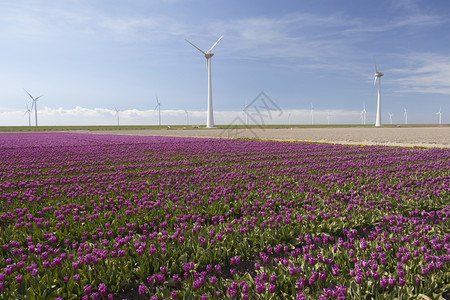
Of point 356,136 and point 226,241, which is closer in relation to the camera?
point 226,241

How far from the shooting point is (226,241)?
6480 mm

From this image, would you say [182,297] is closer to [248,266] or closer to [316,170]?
[248,266]

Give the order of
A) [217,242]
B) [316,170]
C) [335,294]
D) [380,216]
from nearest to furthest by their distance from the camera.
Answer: [335,294]
[217,242]
[380,216]
[316,170]

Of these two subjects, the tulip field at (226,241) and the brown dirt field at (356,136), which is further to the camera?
the brown dirt field at (356,136)

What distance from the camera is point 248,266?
5973 millimetres

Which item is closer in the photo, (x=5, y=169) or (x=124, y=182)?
(x=124, y=182)

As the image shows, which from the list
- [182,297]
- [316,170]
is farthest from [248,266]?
[316,170]

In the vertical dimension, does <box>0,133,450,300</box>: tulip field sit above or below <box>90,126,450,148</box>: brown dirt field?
below

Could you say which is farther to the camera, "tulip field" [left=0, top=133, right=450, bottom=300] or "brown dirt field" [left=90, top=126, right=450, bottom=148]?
"brown dirt field" [left=90, top=126, right=450, bottom=148]

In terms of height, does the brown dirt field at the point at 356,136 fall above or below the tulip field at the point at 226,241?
above

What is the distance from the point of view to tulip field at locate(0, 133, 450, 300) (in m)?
4.76

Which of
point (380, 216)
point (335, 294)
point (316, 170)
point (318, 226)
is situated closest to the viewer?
point (335, 294)

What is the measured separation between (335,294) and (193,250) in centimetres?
272

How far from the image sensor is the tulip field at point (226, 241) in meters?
4.76
